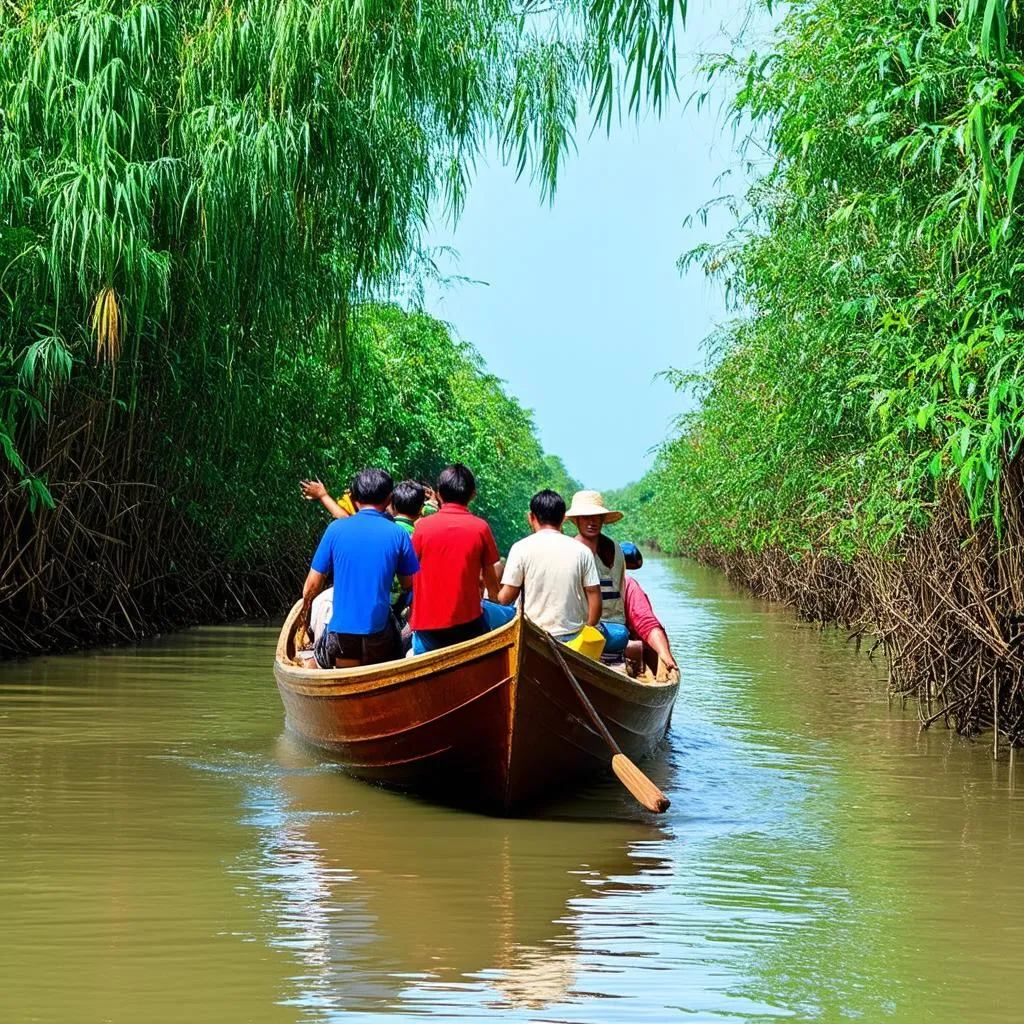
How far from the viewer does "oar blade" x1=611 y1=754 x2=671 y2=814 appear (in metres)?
6.42

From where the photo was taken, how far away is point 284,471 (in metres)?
17.3

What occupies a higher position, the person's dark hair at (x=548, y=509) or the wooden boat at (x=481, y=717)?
the person's dark hair at (x=548, y=509)

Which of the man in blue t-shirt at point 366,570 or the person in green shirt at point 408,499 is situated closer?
the man in blue t-shirt at point 366,570

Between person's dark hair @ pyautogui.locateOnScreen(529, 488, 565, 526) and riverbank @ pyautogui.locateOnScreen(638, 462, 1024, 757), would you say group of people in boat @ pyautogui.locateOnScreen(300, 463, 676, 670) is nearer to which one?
person's dark hair @ pyautogui.locateOnScreen(529, 488, 565, 526)

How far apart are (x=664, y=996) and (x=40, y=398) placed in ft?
29.1

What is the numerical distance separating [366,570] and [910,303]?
10.5 ft

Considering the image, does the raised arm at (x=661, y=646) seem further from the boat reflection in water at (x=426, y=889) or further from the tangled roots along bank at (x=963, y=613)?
the tangled roots along bank at (x=963, y=613)

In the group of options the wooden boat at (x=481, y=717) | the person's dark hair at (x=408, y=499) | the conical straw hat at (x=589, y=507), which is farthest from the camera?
the person's dark hair at (x=408, y=499)

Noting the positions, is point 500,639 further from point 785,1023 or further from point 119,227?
point 119,227

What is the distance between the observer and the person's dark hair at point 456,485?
24.2 ft

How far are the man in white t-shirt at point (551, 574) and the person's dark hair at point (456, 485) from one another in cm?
33

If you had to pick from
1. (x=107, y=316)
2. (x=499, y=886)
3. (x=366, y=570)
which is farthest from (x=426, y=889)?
(x=107, y=316)

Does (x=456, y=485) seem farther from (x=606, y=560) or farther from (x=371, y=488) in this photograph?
(x=606, y=560)

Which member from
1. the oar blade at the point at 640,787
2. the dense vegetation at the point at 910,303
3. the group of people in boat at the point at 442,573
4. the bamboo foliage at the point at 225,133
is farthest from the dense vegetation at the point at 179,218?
the oar blade at the point at 640,787
